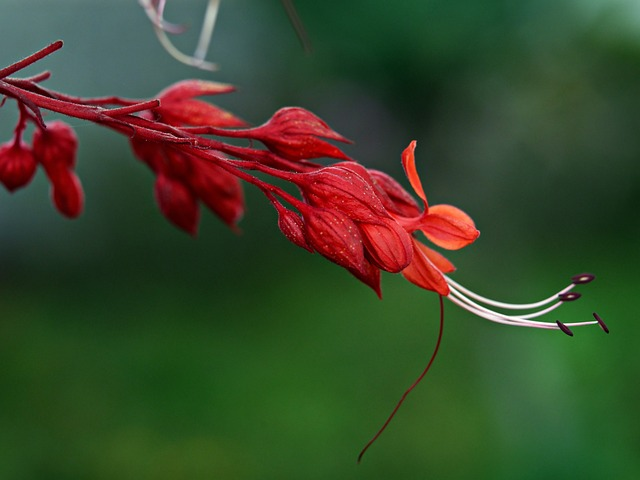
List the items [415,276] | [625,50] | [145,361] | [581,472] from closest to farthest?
[415,276]
[581,472]
[145,361]
[625,50]

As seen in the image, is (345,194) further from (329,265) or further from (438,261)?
(329,265)

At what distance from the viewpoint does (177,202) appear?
0.36 meters

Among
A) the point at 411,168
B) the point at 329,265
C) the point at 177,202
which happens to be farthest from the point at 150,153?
the point at 329,265

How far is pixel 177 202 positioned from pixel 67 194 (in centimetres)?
5

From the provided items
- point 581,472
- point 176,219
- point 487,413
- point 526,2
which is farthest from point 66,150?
point 526,2

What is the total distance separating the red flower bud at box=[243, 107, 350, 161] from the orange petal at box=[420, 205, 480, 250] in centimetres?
4

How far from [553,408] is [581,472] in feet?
0.64

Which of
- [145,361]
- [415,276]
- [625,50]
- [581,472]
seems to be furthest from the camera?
[625,50]

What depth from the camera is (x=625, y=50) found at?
92.0 inches

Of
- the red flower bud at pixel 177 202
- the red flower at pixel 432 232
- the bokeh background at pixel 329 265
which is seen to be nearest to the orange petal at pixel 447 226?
the red flower at pixel 432 232

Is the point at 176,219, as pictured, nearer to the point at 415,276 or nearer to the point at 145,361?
the point at 415,276

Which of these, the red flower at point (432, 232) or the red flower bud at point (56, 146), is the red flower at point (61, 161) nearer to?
the red flower bud at point (56, 146)

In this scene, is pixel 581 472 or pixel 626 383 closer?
pixel 581 472

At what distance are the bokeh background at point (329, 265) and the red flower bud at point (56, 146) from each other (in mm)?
1456
